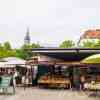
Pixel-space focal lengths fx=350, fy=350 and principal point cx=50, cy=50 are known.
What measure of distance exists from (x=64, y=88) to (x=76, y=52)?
270cm

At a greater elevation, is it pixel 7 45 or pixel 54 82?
pixel 7 45

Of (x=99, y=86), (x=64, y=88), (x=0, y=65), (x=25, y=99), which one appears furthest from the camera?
(x=0, y=65)

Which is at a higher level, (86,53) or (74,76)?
(86,53)

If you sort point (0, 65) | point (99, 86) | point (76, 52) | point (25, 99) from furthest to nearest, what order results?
point (0, 65) → point (76, 52) → point (99, 86) → point (25, 99)

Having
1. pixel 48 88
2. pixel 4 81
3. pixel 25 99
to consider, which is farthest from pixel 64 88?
pixel 25 99

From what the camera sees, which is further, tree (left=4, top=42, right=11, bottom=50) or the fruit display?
tree (left=4, top=42, right=11, bottom=50)

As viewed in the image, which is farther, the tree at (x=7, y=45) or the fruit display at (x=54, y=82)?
the tree at (x=7, y=45)

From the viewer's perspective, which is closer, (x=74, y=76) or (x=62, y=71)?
(x=74, y=76)

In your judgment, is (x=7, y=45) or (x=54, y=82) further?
(x=7, y=45)

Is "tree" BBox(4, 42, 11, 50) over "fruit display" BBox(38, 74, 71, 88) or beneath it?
over

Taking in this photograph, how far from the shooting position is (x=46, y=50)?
2297 cm

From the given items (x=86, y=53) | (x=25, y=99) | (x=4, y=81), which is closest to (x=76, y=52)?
(x=86, y=53)

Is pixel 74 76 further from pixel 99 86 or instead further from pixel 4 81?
pixel 4 81

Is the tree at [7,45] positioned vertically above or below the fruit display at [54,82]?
above
